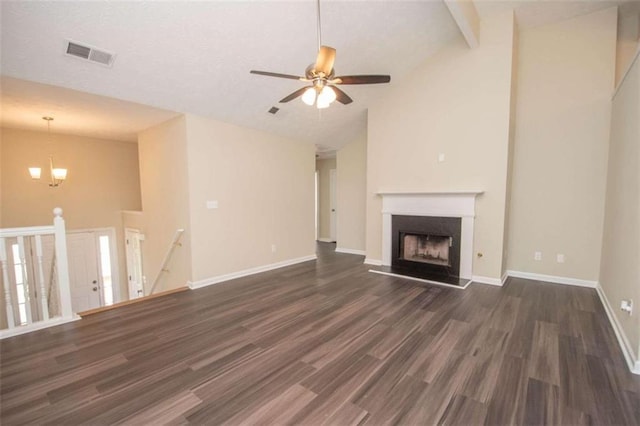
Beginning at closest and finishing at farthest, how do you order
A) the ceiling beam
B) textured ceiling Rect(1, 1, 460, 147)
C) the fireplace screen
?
textured ceiling Rect(1, 1, 460, 147)
the ceiling beam
the fireplace screen

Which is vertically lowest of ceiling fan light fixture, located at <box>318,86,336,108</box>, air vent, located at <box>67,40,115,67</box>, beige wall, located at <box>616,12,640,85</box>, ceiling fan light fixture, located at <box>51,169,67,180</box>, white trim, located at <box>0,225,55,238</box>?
white trim, located at <box>0,225,55,238</box>

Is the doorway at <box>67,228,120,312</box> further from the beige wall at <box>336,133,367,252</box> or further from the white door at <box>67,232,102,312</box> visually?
the beige wall at <box>336,133,367,252</box>

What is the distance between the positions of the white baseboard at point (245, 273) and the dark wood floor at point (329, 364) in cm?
67

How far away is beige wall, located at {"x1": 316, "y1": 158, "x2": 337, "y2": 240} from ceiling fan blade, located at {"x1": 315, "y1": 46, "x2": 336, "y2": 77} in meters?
5.94

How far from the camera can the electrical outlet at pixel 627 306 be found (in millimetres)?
2309

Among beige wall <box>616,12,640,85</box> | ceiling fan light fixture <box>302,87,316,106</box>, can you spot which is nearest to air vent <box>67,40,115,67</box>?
ceiling fan light fixture <box>302,87,316,106</box>

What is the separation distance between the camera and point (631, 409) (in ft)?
5.71

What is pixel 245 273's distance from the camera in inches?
190

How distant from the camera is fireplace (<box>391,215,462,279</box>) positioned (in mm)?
4480

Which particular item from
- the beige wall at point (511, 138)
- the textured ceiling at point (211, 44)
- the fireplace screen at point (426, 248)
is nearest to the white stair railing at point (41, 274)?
the textured ceiling at point (211, 44)

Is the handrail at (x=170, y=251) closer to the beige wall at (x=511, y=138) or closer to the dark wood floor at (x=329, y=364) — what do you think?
the dark wood floor at (x=329, y=364)

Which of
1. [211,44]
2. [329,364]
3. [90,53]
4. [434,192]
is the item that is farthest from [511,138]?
[90,53]

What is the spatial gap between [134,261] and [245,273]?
3019mm

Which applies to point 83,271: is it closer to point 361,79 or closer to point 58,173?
point 58,173
